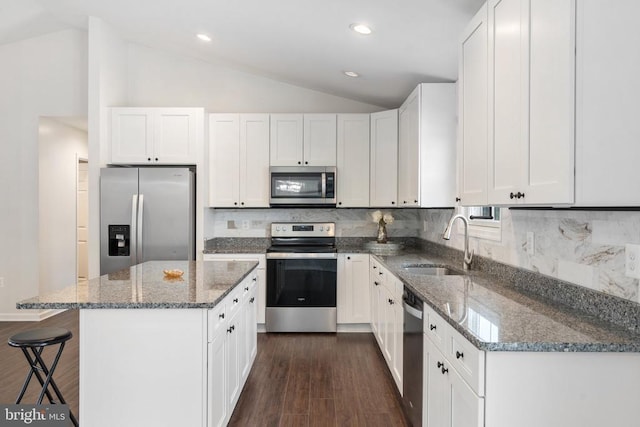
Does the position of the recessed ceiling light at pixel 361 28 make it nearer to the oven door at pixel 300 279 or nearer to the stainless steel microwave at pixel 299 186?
the stainless steel microwave at pixel 299 186

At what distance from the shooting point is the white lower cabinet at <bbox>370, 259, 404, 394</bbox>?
2721 millimetres

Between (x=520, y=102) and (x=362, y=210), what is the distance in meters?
3.34

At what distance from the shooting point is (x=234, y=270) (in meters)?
2.85

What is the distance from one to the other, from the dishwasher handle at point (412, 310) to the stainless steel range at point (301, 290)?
185 cm

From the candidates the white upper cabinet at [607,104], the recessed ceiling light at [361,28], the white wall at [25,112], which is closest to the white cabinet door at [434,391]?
the white upper cabinet at [607,104]

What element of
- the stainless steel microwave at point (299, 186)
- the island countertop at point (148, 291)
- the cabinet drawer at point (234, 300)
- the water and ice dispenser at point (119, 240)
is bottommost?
the cabinet drawer at point (234, 300)

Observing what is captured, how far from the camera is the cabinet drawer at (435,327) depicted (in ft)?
5.64

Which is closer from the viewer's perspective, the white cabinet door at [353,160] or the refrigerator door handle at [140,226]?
the refrigerator door handle at [140,226]

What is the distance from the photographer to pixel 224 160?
4.45 m

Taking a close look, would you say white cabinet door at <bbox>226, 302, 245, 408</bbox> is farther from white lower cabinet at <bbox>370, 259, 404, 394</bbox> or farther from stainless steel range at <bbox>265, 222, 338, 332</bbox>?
stainless steel range at <bbox>265, 222, 338, 332</bbox>

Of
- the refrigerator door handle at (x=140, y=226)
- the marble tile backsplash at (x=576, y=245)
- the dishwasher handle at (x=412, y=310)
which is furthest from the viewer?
the refrigerator door handle at (x=140, y=226)

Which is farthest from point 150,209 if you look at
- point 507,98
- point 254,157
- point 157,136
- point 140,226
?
point 507,98

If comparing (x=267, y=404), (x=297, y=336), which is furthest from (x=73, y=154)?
(x=267, y=404)

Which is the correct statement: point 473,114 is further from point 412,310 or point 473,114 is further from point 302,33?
point 302,33
